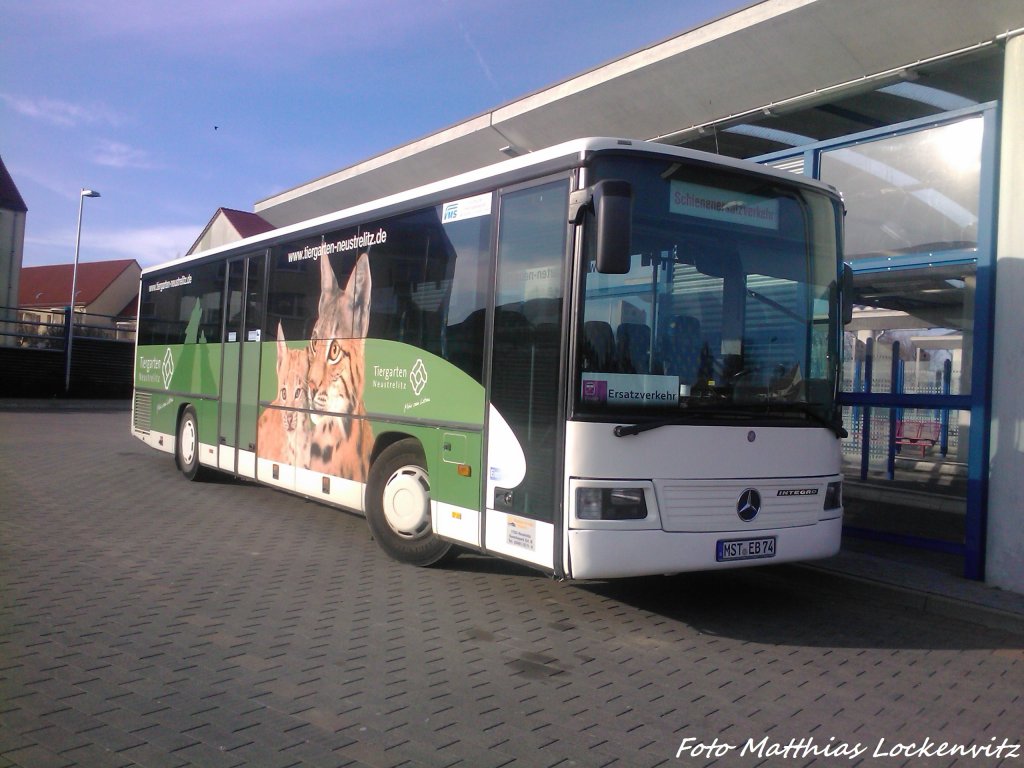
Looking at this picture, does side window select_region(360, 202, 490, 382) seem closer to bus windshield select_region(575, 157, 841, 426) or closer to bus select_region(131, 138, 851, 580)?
bus select_region(131, 138, 851, 580)

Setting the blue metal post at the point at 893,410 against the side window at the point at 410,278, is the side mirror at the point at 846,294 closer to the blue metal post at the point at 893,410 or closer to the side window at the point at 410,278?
the side window at the point at 410,278

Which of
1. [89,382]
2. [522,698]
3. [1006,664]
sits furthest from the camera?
[89,382]

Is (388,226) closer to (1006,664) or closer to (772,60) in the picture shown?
(772,60)

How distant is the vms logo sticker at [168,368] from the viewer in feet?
44.6

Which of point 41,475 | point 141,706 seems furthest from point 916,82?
point 41,475

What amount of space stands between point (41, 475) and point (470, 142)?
8.34 meters

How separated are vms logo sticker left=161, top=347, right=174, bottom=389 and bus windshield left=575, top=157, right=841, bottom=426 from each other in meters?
9.52

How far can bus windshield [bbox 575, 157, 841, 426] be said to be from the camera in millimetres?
5941

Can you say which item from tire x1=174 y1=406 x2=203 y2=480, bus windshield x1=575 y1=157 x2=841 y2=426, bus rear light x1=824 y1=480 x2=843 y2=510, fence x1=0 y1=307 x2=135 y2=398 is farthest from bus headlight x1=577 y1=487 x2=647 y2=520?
fence x1=0 y1=307 x2=135 y2=398

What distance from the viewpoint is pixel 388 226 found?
328 inches

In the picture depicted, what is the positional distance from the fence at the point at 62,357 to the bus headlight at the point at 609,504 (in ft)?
101

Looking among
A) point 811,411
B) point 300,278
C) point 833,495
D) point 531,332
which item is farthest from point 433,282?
point 833,495

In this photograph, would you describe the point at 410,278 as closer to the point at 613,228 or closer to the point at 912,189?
the point at 613,228

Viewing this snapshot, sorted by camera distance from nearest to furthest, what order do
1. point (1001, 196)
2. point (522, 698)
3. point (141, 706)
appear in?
point (141, 706), point (522, 698), point (1001, 196)
